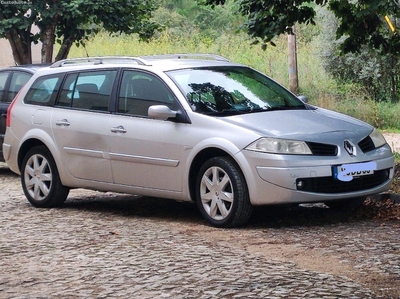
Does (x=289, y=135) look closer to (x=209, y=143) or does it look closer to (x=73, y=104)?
(x=209, y=143)

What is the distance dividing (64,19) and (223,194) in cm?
1345

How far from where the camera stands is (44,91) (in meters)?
10.5

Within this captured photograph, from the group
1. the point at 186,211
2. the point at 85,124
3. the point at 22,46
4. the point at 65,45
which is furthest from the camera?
the point at 65,45

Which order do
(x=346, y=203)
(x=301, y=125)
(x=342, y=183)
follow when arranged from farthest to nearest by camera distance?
(x=346, y=203), (x=301, y=125), (x=342, y=183)

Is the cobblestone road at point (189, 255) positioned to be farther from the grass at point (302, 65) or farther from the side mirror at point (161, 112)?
the grass at point (302, 65)

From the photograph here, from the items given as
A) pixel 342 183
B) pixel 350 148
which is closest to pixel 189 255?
pixel 342 183

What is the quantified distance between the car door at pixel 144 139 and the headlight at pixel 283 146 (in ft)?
3.02

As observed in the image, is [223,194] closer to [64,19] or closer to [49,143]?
[49,143]

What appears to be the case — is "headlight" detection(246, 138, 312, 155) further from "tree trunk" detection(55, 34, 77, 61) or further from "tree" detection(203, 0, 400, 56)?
"tree trunk" detection(55, 34, 77, 61)

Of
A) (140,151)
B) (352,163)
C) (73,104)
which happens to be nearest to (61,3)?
(73,104)

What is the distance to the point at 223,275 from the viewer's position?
6.23 metres

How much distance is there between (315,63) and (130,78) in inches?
900

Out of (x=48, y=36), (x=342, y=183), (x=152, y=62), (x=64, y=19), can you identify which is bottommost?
(x=342, y=183)

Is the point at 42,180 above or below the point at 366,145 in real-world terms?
below
